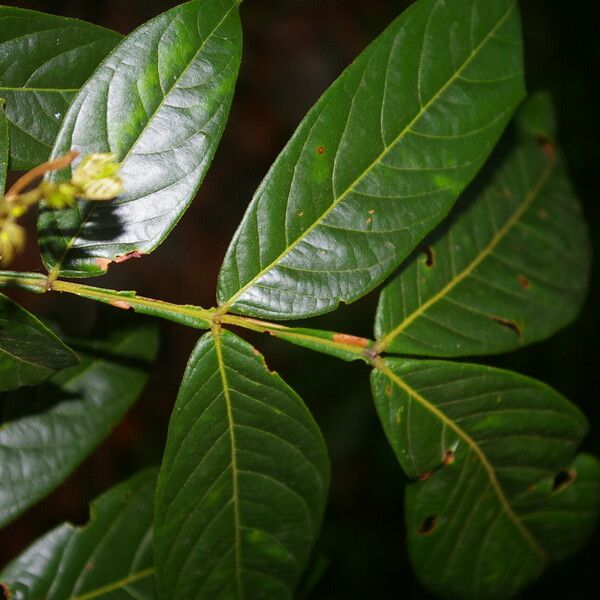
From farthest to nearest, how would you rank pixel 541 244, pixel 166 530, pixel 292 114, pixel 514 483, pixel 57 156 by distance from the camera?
pixel 292 114 < pixel 541 244 < pixel 514 483 < pixel 166 530 < pixel 57 156

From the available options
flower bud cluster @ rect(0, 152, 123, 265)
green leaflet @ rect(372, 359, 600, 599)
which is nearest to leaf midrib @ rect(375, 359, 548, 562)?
green leaflet @ rect(372, 359, 600, 599)

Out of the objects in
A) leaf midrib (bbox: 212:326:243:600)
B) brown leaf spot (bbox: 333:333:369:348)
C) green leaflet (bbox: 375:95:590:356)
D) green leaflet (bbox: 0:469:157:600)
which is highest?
green leaflet (bbox: 375:95:590:356)

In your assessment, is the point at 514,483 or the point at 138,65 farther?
the point at 514,483

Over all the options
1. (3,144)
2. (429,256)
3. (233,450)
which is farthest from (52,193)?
(429,256)

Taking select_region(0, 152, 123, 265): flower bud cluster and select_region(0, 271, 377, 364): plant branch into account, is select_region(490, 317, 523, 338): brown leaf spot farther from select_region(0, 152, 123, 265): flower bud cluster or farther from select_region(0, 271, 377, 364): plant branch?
select_region(0, 152, 123, 265): flower bud cluster

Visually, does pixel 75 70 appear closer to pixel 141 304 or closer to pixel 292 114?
pixel 141 304

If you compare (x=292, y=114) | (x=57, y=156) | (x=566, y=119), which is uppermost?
(x=292, y=114)

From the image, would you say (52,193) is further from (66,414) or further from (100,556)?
(100,556)

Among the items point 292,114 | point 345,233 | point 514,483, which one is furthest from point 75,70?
point 292,114
